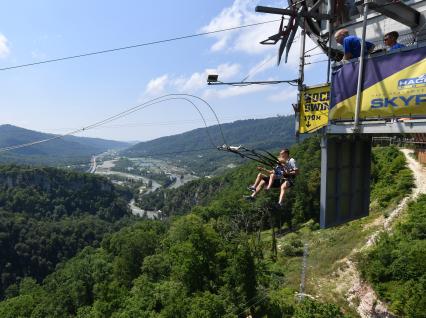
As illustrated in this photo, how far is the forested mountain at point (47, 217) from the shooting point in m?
112

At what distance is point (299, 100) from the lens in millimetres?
10820

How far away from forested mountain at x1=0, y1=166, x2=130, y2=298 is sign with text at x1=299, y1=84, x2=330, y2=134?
100 metres

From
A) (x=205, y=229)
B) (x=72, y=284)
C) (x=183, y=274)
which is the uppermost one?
(x=205, y=229)

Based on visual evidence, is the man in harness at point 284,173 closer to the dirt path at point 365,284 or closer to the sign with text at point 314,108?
the sign with text at point 314,108

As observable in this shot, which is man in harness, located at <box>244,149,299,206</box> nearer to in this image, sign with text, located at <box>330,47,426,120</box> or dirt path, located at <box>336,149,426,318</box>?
sign with text, located at <box>330,47,426,120</box>

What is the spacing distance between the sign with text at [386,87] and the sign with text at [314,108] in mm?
350

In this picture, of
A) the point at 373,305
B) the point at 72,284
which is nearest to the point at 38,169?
the point at 72,284

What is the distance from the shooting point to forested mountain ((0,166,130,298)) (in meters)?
112

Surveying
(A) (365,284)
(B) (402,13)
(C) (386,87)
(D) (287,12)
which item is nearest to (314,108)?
(C) (386,87)

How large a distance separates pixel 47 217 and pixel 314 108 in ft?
536

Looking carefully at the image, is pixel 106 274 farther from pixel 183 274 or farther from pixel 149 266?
pixel 183 274

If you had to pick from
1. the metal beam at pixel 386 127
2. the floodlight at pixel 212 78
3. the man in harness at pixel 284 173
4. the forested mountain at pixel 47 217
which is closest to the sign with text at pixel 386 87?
the metal beam at pixel 386 127

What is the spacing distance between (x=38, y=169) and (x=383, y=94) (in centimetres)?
19229

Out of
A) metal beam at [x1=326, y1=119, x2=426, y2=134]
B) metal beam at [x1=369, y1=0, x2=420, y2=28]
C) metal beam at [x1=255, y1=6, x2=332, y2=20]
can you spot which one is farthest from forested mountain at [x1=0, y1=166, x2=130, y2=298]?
metal beam at [x1=369, y1=0, x2=420, y2=28]
